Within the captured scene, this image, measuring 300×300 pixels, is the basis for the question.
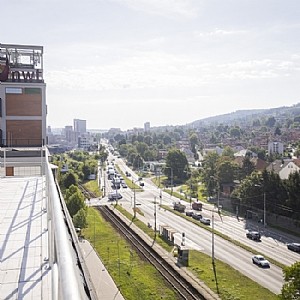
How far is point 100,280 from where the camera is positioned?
15070 mm

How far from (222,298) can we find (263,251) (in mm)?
6640

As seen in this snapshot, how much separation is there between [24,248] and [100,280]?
41.9 ft

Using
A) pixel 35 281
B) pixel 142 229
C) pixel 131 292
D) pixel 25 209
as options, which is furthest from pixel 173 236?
pixel 35 281

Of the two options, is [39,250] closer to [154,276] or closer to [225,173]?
[154,276]

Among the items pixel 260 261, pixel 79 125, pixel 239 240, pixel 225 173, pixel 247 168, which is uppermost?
pixel 79 125

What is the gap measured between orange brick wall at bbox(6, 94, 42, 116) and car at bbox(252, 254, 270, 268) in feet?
34.9

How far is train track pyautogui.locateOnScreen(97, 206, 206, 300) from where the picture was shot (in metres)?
13.9

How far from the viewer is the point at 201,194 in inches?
1494

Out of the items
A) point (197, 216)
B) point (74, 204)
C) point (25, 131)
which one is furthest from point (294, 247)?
point (25, 131)

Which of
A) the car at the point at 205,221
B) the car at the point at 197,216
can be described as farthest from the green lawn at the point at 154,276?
the car at the point at 197,216

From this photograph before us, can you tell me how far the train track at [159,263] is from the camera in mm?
13898

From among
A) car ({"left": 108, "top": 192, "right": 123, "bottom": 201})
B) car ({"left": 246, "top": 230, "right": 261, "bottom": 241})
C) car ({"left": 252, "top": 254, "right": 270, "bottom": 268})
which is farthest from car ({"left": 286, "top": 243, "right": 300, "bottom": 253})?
car ({"left": 108, "top": 192, "right": 123, "bottom": 201})

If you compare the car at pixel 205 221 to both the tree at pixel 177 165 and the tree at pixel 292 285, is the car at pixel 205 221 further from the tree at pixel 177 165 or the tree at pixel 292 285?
the tree at pixel 177 165

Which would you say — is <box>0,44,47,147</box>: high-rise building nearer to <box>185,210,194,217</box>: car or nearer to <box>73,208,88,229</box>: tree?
<box>73,208,88,229</box>: tree
